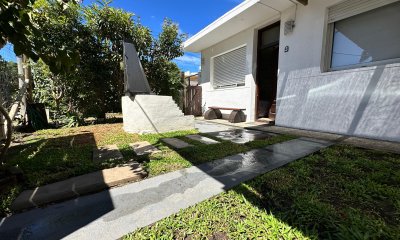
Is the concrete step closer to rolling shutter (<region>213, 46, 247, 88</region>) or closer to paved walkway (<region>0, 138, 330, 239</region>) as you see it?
paved walkway (<region>0, 138, 330, 239</region>)

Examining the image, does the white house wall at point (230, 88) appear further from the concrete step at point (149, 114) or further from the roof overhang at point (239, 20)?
the concrete step at point (149, 114)

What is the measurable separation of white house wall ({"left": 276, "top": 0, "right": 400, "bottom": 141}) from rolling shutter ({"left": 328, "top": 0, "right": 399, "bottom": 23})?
170 mm

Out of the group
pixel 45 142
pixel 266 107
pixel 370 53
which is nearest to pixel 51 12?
pixel 45 142

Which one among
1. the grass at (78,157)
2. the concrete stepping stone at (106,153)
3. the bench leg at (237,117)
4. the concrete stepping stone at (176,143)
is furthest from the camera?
the bench leg at (237,117)

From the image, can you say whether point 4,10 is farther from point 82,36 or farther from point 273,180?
point 82,36

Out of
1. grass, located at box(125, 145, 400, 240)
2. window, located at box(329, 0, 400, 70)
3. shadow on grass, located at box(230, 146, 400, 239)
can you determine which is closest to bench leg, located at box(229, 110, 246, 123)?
window, located at box(329, 0, 400, 70)

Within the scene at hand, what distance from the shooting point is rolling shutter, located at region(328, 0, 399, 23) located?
4.05 m

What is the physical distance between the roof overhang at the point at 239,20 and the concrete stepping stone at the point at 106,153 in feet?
17.7

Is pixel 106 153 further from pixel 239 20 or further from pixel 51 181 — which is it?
pixel 239 20

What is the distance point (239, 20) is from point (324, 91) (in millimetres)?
3691

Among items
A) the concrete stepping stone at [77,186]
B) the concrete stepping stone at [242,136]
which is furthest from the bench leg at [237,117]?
the concrete stepping stone at [77,186]

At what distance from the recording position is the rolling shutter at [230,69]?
7.99 metres

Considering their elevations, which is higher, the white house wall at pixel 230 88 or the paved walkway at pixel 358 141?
the white house wall at pixel 230 88

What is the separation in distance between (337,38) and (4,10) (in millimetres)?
6081
